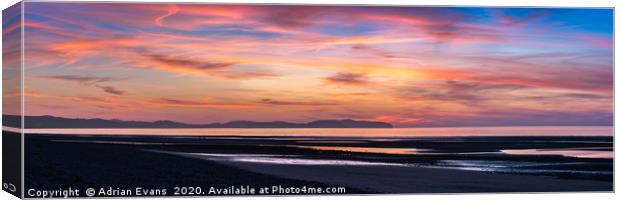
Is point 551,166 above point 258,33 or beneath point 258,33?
beneath

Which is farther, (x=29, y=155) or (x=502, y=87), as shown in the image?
(x=502, y=87)

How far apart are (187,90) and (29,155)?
7.78ft

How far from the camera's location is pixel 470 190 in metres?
21.2

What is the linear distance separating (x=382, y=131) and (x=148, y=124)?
339 centimetres

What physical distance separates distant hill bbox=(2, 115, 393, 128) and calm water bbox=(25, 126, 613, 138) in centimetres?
6

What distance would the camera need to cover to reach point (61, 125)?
66.0 ft

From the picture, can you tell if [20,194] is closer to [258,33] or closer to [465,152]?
[258,33]

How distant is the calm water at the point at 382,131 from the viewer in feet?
66.9

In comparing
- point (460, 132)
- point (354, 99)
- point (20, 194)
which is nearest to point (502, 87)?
point (460, 132)

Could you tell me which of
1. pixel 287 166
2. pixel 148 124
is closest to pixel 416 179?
pixel 287 166

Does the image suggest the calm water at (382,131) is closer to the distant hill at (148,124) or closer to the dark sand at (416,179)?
the distant hill at (148,124)

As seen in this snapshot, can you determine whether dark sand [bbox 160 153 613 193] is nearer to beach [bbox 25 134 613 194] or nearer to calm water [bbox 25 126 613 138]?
beach [bbox 25 134 613 194]

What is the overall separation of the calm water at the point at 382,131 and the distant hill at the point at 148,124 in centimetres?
6

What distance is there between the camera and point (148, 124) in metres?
20.4
